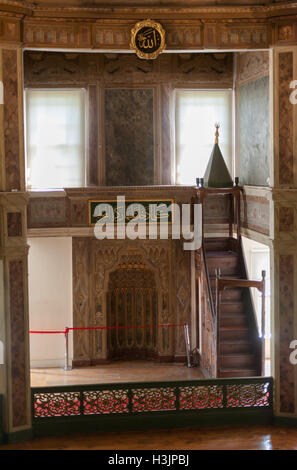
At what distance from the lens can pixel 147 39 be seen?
9.45m

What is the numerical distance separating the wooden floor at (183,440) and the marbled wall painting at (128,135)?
17.2ft

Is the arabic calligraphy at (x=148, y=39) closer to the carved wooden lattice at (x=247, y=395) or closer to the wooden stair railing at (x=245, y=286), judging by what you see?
the wooden stair railing at (x=245, y=286)

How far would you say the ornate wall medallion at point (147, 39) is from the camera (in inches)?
369

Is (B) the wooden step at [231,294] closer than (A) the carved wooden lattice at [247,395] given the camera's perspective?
No

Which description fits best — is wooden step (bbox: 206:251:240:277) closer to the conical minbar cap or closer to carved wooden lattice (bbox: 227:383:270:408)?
the conical minbar cap

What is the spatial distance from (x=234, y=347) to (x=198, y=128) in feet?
14.3

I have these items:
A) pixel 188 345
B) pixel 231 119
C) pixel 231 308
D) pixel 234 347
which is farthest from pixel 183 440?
pixel 231 119

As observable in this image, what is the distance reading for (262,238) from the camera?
10.8m

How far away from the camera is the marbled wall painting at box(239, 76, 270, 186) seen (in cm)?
1117

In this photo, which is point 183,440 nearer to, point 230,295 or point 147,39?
point 230,295

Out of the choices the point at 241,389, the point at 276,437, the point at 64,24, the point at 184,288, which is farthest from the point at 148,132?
the point at 276,437

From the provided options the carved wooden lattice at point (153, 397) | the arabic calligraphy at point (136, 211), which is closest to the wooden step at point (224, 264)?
the arabic calligraphy at point (136, 211)
